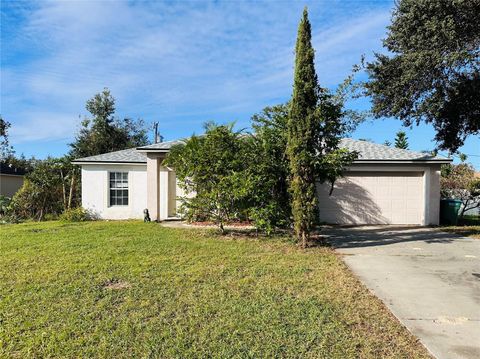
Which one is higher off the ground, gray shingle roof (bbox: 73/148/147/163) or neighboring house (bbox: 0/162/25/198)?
gray shingle roof (bbox: 73/148/147/163)

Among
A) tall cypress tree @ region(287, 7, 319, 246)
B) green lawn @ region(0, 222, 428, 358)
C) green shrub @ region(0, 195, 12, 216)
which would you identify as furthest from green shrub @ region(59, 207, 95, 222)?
tall cypress tree @ region(287, 7, 319, 246)

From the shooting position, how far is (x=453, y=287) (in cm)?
529

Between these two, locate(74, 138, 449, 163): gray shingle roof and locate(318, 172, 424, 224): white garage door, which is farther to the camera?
locate(318, 172, 424, 224): white garage door

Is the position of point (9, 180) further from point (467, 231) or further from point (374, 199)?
point (467, 231)

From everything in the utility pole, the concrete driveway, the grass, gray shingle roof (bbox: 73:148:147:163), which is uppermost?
the utility pole

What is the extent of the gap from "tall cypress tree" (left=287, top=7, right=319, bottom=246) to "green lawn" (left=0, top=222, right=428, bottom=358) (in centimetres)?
118

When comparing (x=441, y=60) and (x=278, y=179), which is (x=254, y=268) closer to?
(x=278, y=179)

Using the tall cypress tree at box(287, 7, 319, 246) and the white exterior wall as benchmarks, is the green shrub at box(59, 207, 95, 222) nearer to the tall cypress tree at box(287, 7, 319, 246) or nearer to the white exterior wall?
the white exterior wall

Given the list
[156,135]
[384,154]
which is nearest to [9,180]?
[156,135]

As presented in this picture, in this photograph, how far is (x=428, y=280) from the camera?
18.6 feet

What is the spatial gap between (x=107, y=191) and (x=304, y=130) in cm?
978

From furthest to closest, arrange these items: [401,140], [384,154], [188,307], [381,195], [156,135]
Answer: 1. [401,140]
2. [156,135]
3. [384,154]
4. [381,195]
5. [188,307]

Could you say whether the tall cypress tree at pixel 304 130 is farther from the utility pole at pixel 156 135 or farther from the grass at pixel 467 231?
the utility pole at pixel 156 135

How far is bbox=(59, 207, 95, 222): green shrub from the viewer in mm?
14242
